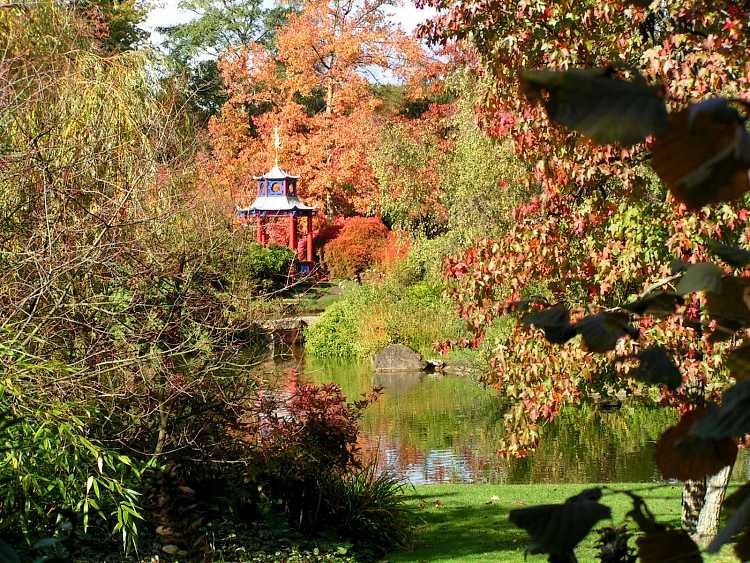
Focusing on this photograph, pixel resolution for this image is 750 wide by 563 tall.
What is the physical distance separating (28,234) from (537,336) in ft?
10.3

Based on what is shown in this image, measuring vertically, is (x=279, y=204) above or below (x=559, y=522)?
above

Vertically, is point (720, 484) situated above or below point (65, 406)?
below

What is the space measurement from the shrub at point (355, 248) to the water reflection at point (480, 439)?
10350 millimetres

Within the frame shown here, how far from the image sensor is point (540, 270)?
240 inches

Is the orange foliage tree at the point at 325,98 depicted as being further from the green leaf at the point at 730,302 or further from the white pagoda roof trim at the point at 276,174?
the green leaf at the point at 730,302

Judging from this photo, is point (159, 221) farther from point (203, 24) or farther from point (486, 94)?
point (203, 24)

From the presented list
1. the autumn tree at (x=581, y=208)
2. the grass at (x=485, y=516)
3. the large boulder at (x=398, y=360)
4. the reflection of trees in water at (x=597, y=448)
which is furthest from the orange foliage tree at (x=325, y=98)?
the autumn tree at (x=581, y=208)

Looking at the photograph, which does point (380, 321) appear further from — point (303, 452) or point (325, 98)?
point (303, 452)

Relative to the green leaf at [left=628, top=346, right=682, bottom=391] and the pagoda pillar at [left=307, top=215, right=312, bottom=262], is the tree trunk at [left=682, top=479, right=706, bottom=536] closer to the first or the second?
the green leaf at [left=628, top=346, right=682, bottom=391]

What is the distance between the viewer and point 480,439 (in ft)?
43.6

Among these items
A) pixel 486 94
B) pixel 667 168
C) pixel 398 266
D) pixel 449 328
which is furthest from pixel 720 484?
pixel 398 266

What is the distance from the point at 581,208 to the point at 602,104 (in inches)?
209

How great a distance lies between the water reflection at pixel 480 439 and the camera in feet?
36.6

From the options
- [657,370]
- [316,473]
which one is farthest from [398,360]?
[657,370]
